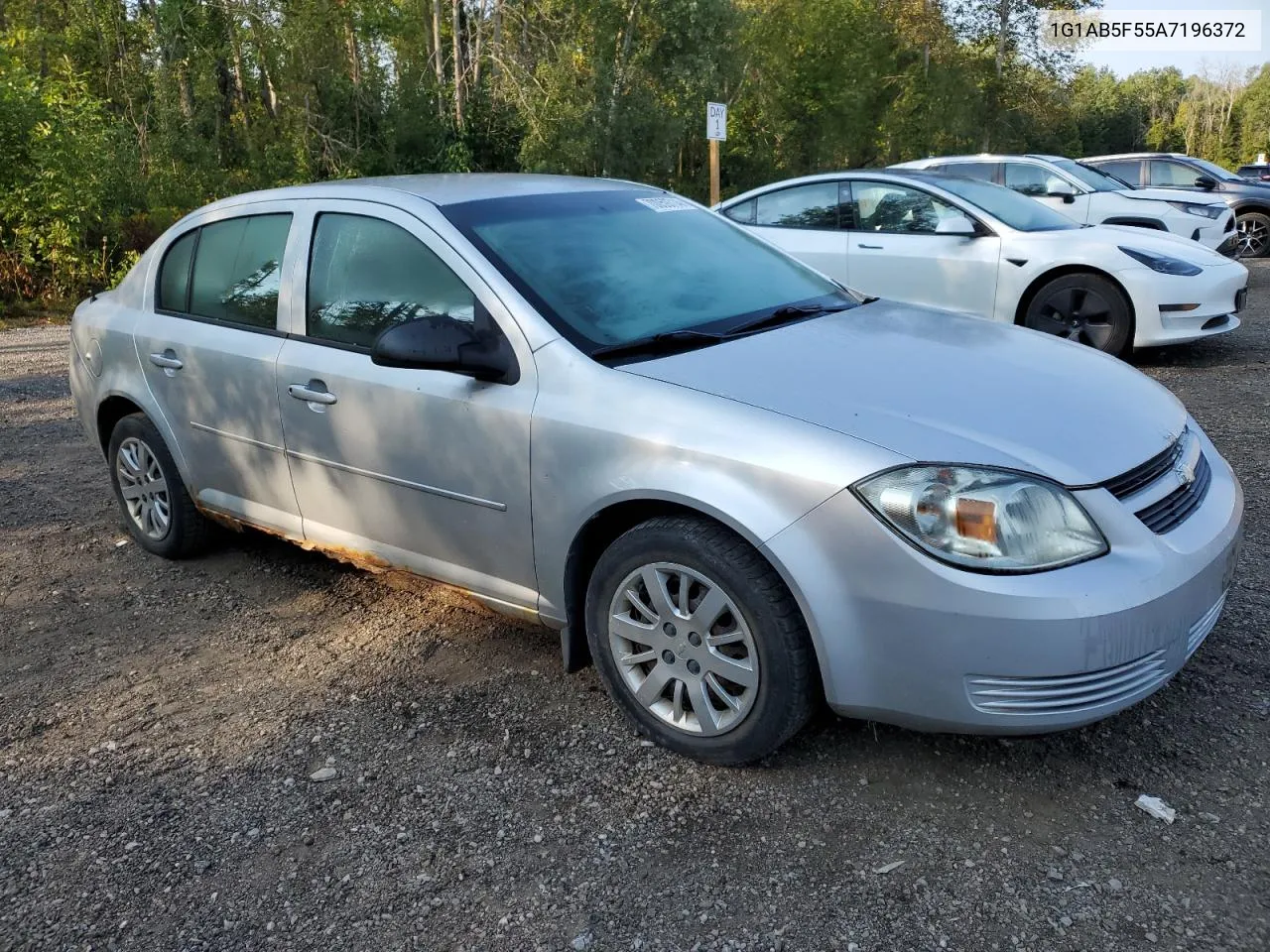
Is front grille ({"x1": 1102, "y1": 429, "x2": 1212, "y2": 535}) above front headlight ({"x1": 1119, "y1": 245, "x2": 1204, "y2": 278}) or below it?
below

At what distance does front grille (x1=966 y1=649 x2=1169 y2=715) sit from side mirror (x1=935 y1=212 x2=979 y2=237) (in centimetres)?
608

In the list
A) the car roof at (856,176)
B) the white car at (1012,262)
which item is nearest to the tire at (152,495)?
the white car at (1012,262)

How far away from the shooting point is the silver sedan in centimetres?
254

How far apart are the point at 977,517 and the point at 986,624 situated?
0.25 meters

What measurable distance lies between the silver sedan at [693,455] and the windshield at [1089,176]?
33.8ft

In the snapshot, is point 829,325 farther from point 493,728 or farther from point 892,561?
point 493,728

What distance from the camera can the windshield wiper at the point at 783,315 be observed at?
11.1 feet

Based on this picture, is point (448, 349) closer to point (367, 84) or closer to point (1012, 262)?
point (1012, 262)

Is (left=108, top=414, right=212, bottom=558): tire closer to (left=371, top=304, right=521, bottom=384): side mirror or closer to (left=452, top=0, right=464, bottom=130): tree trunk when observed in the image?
(left=371, top=304, right=521, bottom=384): side mirror

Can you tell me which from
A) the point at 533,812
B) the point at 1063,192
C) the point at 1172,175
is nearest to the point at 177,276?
the point at 533,812

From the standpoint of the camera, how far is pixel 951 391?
2928 mm

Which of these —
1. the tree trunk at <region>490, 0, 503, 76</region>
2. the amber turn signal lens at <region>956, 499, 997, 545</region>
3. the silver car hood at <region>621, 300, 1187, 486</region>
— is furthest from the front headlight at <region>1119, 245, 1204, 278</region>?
the tree trunk at <region>490, 0, 503, 76</region>

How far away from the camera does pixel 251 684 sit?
3.65 metres

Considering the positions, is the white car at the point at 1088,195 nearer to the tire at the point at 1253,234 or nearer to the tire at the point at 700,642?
the tire at the point at 1253,234
